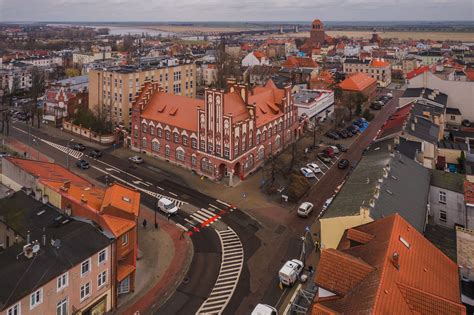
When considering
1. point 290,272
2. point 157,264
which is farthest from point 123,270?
point 290,272

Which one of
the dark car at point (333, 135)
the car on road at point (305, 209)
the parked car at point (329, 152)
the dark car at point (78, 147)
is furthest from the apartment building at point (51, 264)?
the dark car at point (333, 135)

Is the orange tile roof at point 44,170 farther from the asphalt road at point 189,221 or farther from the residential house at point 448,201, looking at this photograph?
the residential house at point 448,201

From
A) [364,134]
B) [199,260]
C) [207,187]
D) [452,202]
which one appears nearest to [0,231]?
[199,260]

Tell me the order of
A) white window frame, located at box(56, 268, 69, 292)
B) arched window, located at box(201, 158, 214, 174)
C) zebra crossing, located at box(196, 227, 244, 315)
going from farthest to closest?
arched window, located at box(201, 158, 214, 174) < zebra crossing, located at box(196, 227, 244, 315) < white window frame, located at box(56, 268, 69, 292)

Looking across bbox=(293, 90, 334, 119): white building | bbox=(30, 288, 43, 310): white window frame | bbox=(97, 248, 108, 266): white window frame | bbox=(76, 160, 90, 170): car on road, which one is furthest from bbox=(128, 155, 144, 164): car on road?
bbox=(30, 288, 43, 310): white window frame

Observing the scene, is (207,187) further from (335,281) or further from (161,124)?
(335,281)

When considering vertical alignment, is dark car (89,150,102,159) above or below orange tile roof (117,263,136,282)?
above

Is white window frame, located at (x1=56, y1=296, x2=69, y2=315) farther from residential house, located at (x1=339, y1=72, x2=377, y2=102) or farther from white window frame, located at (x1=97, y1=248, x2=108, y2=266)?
residential house, located at (x1=339, y1=72, x2=377, y2=102)

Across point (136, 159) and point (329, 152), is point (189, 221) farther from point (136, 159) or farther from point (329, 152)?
point (329, 152)
